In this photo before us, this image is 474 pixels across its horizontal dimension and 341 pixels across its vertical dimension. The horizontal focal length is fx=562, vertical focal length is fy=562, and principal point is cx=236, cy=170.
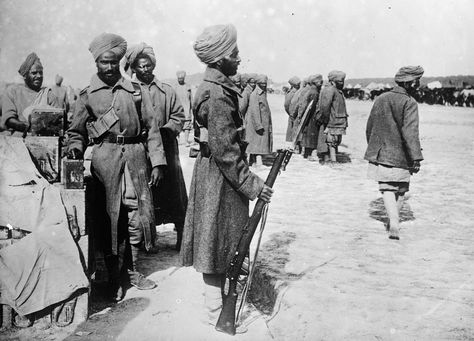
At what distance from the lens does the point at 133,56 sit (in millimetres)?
5578

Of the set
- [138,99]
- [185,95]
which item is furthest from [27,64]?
[185,95]

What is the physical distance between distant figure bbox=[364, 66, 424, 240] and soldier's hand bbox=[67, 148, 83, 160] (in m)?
3.41

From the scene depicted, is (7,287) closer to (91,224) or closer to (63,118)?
(91,224)

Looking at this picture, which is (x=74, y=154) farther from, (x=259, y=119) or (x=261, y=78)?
(x=261, y=78)

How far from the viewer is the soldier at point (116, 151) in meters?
4.31

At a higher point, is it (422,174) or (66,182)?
(66,182)

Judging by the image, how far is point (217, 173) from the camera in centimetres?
360

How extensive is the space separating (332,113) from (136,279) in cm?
832

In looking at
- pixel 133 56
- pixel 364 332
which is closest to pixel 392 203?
pixel 364 332

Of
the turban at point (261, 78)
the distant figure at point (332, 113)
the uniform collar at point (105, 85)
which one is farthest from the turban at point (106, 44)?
the distant figure at point (332, 113)

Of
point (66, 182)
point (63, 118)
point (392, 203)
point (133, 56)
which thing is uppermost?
point (133, 56)

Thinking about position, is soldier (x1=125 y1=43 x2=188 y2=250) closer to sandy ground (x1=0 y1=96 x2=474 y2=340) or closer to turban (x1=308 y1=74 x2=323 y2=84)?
sandy ground (x1=0 y1=96 x2=474 y2=340)

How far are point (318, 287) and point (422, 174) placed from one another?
7.26m

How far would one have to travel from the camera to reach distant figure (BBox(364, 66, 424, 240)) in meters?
6.07
